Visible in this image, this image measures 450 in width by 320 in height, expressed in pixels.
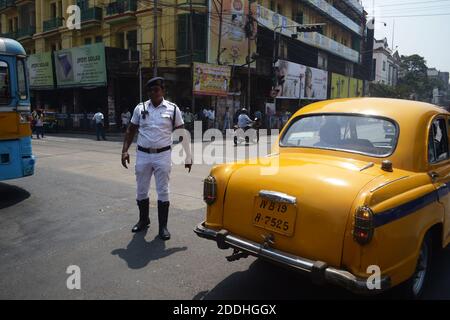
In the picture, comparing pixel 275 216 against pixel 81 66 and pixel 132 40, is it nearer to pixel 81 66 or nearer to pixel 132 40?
pixel 81 66

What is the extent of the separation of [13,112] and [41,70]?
25.8 metres

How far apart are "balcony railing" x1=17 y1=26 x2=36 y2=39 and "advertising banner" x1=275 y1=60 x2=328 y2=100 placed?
868 inches

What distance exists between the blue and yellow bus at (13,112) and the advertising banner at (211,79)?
55.8 feet

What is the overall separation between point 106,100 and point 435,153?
86.0ft

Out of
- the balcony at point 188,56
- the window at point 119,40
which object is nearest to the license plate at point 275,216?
the balcony at point 188,56

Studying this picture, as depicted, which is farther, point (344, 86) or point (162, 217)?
point (344, 86)

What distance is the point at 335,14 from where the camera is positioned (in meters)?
45.2

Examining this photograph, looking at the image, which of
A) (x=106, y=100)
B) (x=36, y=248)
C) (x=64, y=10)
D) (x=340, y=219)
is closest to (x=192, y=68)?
(x=106, y=100)

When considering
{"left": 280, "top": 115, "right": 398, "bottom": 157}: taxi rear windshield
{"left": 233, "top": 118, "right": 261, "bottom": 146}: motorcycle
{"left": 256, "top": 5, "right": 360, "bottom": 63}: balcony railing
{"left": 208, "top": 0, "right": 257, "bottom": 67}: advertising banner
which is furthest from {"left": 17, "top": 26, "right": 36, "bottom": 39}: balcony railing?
{"left": 280, "top": 115, "right": 398, "bottom": 157}: taxi rear windshield

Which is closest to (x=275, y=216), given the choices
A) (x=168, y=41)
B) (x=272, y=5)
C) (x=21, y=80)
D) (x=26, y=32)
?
(x=21, y=80)

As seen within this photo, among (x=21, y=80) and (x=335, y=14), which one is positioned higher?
(x=335, y=14)

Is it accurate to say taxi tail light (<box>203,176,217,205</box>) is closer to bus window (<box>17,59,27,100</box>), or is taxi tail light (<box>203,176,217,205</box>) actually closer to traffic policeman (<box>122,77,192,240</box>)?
traffic policeman (<box>122,77,192,240</box>)

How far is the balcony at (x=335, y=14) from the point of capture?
130 feet

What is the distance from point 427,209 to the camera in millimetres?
3414
